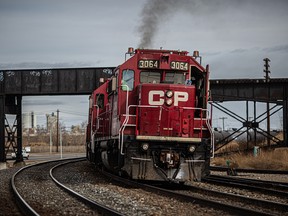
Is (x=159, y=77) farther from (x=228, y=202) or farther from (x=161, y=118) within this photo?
(x=228, y=202)

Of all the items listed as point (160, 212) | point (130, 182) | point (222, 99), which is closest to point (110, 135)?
point (130, 182)

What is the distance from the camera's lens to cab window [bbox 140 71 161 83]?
13.5 metres

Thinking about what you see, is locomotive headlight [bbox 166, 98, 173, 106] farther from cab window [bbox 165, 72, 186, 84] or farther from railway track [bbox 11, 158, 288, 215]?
railway track [bbox 11, 158, 288, 215]

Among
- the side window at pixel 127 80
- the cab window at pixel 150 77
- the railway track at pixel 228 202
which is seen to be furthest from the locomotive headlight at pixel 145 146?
the cab window at pixel 150 77

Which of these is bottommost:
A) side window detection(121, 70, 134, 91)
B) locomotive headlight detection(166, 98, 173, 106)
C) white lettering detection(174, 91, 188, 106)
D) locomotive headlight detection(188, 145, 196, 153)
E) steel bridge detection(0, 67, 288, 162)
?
locomotive headlight detection(188, 145, 196, 153)

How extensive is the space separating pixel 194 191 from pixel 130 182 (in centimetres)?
220

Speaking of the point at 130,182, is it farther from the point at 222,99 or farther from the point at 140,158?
the point at 222,99

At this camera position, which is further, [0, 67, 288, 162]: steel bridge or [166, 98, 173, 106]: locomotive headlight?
[0, 67, 288, 162]: steel bridge

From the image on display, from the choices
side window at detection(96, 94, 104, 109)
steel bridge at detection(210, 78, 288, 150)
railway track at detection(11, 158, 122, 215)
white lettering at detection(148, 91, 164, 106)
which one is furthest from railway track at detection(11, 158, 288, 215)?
steel bridge at detection(210, 78, 288, 150)

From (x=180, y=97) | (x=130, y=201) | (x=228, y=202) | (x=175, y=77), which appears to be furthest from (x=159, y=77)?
(x=228, y=202)

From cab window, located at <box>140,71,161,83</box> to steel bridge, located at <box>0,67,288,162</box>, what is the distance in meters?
15.7

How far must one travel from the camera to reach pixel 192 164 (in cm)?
1267

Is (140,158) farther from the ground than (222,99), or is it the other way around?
(222,99)

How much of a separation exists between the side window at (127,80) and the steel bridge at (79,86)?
16.0m
